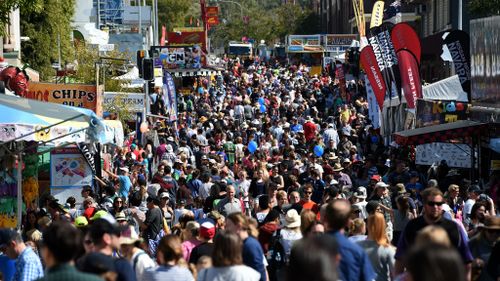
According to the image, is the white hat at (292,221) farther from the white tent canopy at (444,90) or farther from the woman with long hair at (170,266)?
the white tent canopy at (444,90)

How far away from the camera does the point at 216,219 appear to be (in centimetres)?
1366

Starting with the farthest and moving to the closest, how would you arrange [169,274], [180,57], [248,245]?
[180,57] → [248,245] → [169,274]

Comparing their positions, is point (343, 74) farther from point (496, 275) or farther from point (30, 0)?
point (496, 275)

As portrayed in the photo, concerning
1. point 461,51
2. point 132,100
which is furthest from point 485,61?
point 132,100

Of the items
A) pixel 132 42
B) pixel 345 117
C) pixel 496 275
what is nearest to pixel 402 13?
pixel 132 42

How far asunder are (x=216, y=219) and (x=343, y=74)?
39.0 meters

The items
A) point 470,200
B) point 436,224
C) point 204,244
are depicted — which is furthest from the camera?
point 470,200

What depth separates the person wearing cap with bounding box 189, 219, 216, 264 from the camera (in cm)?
1157

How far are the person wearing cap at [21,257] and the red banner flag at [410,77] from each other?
18.1m

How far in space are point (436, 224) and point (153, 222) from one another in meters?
7.25

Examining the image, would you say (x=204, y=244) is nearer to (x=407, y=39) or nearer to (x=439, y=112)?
(x=439, y=112)

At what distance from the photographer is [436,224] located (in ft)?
30.6

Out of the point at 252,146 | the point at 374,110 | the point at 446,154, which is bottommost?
the point at 252,146

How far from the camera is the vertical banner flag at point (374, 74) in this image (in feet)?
100
